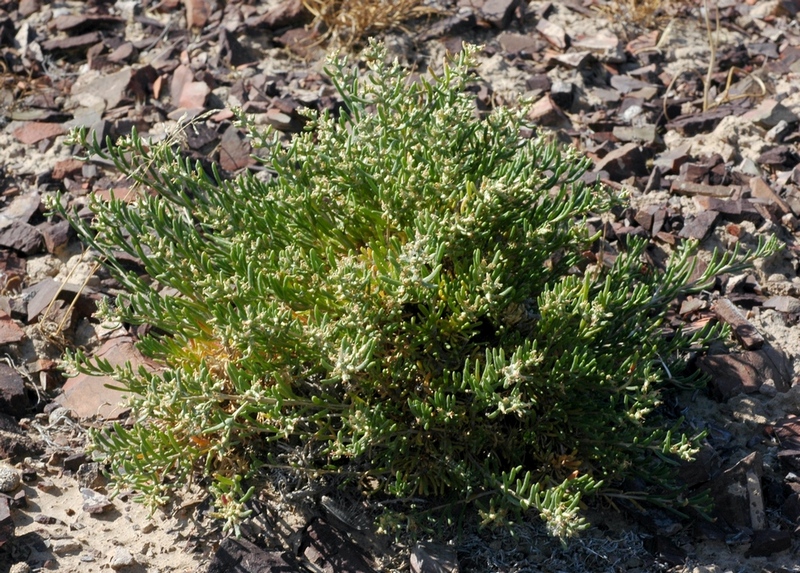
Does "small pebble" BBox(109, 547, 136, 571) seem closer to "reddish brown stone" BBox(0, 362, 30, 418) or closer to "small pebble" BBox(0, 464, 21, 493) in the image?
"small pebble" BBox(0, 464, 21, 493)

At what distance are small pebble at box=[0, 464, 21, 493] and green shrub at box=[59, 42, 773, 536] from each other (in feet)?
1.44

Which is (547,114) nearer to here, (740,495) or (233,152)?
(233,152)

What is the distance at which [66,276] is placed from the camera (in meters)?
4.28

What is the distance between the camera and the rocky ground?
3.17 m

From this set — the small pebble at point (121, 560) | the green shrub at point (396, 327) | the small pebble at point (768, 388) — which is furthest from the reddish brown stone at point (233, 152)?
the small pebble at point (768, 388)

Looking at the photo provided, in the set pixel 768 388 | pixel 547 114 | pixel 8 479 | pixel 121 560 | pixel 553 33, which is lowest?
pixel 768 388

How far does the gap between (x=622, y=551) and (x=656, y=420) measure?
0.54 m

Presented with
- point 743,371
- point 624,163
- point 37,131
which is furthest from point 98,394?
point 624,163

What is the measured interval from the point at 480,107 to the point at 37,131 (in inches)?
96.1

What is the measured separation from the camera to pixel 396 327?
295cm

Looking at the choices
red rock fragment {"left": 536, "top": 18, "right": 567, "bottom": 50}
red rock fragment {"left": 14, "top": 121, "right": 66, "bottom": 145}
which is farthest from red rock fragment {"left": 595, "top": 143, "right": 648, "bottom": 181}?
red rock fragment {"left": 14, "top": 121, "right": 66, "bottom": 145}

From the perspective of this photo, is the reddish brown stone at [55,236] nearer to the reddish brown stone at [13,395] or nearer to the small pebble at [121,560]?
the reddish brown stone at [13,395]

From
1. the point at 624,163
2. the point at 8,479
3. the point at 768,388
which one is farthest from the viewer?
the point at 624,163

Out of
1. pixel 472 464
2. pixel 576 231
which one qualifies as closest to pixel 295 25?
pixel 576 231
